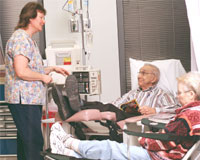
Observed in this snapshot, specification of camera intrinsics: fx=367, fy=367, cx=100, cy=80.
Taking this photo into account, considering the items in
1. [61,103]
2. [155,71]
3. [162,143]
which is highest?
[155,71]

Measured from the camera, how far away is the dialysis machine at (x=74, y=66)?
385cm

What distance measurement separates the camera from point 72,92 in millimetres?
2945

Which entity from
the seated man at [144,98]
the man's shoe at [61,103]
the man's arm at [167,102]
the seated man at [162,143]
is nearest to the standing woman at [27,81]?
the man's shoe at [61,103]

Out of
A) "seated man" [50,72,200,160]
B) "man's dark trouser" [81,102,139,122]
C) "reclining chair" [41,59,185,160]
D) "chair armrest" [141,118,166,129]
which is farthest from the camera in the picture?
"man's dark trouser" [81,102,139,122]

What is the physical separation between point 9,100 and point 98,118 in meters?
0.73

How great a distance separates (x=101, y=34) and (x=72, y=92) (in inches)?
64.5

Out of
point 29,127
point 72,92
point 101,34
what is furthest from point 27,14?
point 101,34

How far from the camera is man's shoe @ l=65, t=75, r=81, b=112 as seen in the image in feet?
9.53

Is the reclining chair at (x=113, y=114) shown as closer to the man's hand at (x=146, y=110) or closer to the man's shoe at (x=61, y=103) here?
the man's shoe at (x=61, y=103)

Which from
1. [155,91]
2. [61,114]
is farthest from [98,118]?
[155,91]

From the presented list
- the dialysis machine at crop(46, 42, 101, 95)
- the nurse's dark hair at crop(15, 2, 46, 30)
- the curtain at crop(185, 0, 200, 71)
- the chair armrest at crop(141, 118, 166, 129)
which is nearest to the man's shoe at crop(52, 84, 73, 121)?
the nurse's dark hair at crop(15, 2, 46, 30)

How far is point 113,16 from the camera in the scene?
173 inches

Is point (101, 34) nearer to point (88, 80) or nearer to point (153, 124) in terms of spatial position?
point (88, 80)

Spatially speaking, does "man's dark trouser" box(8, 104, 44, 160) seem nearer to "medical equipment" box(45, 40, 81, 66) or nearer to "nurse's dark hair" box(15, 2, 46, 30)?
"nurse's dark hair" box(15, 2, 46, 30)
